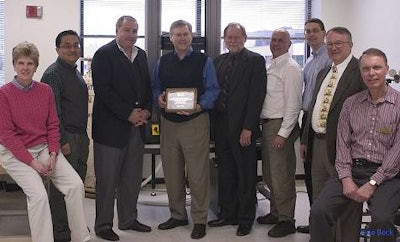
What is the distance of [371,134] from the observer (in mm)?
2568

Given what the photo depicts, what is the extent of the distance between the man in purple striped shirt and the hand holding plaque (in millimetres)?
1115

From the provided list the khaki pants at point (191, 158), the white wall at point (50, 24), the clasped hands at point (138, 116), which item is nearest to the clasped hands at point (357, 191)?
the khaki pants at point (191, 158)

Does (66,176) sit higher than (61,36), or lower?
lower

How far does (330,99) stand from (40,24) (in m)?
3.30

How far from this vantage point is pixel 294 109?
3328 mm

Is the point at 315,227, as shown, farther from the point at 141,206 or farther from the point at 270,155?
the point at 141,206

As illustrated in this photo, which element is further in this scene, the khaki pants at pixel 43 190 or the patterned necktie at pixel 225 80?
the patterned necktie at pixel 225 80

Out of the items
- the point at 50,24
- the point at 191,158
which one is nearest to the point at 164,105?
the point at 191,158

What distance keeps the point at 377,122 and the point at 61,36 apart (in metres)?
2.14

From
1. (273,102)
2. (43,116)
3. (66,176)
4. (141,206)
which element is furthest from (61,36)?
(141,206)

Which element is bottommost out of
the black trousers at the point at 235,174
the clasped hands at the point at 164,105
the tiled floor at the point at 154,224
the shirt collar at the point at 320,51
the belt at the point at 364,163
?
the tiled floor at the point at 154,224

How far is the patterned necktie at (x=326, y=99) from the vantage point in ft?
9.68

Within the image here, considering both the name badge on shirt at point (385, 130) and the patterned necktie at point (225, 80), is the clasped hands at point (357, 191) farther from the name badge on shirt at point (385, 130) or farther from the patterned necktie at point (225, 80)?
the patterned necktie at point (225, 80)

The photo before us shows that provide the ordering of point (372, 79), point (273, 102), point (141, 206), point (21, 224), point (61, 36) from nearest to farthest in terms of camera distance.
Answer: point (372, 79) → point (61, 36) → point (273, 102) → point (21, 224) → point (141, 206)
